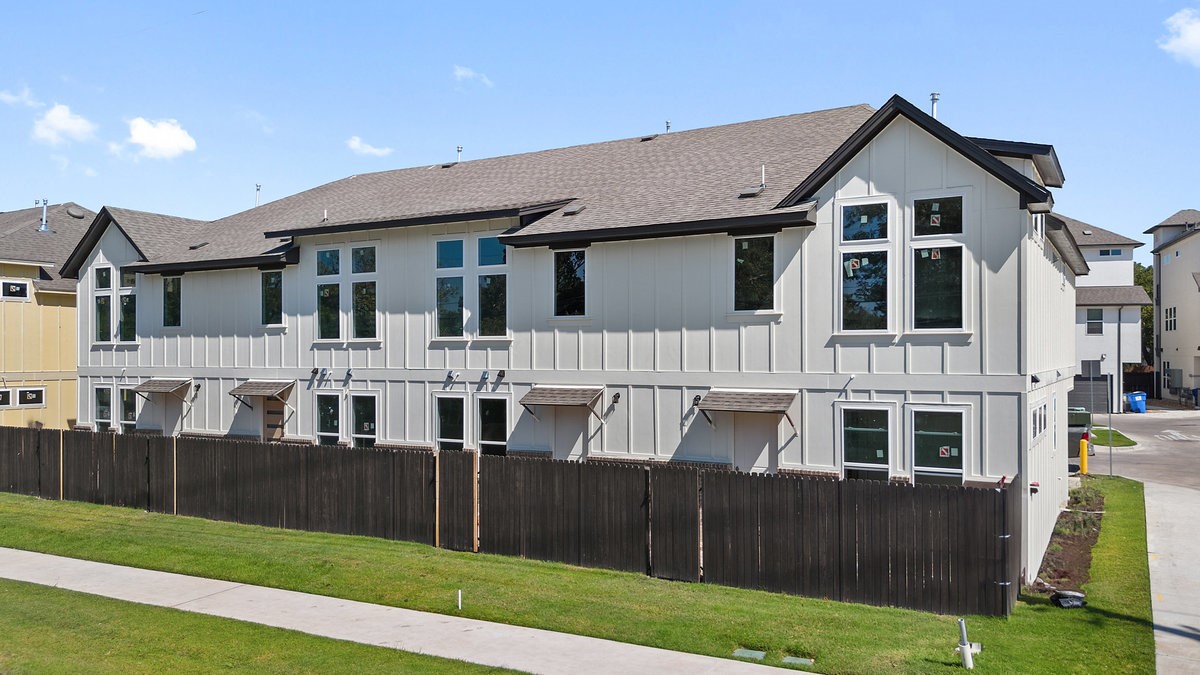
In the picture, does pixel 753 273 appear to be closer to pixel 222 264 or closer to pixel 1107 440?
pixel 222 264

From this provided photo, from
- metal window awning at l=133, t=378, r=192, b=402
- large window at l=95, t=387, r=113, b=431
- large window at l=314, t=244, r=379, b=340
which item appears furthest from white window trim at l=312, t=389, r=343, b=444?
large window at l=95, t=387, r=113, b=431

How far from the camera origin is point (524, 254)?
62.8ft

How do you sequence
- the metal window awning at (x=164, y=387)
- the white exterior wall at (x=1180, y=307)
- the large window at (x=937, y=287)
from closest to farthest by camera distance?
the large window at (x=937, y=287), the metal window awning at (x=164, y=387), the white exterior wall at (x=1180, y=307)

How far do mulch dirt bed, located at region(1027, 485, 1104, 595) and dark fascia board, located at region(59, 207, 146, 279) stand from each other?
22.2 m

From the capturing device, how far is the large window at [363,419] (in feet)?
70.0

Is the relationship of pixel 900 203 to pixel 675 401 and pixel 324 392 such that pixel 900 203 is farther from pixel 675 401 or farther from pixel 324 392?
pixel 324 392

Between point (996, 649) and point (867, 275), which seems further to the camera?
point (867, 275)

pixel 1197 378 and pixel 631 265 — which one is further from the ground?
pixel 631 265

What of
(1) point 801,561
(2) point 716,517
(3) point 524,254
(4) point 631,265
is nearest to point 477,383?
(3) point 524,254

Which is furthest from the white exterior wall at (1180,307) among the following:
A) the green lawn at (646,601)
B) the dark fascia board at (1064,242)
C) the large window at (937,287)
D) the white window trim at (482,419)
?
the white window trim at (482,419)

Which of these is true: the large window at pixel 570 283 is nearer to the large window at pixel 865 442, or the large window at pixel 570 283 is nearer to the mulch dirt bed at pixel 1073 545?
the large window at pixel 865 442

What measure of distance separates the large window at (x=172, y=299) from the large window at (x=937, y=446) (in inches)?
735

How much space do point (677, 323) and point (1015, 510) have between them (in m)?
6.72

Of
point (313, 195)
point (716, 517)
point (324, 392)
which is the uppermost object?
point (313, 195)
